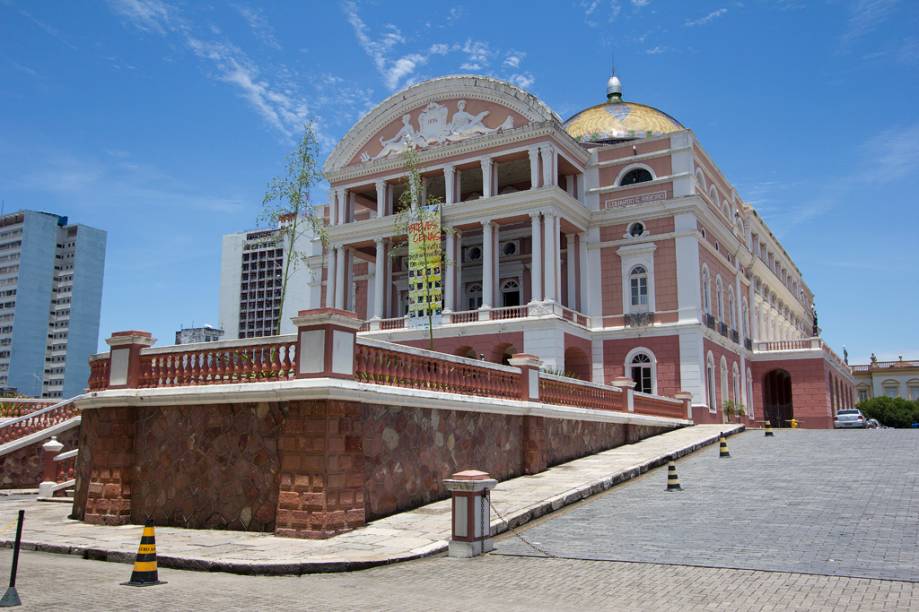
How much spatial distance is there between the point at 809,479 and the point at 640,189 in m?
20.0

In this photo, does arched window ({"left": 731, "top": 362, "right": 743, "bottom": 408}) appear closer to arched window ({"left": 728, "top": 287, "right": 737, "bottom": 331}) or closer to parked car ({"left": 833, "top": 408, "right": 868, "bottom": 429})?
arched window ({"left": 728, "top": 287, "right": 737, "bottom": 331})

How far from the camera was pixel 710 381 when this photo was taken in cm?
3247

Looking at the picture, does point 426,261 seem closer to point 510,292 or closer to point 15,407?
point 510,292

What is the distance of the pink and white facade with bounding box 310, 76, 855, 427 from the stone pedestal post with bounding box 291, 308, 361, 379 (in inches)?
758

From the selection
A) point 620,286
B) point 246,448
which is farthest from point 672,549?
point 620,286

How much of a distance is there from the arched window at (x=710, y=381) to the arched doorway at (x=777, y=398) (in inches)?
266

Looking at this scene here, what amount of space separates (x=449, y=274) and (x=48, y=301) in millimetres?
83861

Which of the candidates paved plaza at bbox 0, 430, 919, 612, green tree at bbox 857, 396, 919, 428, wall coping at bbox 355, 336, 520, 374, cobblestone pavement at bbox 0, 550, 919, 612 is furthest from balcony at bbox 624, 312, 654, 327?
green tree at bbox 857, 396, 919, 428

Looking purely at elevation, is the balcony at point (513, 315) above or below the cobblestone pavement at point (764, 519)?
above

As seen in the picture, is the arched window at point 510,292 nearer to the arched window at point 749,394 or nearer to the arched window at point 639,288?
the arched window at point 639,288

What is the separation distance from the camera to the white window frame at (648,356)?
32.0m

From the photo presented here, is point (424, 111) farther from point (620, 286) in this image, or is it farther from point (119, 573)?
point (119, 573)

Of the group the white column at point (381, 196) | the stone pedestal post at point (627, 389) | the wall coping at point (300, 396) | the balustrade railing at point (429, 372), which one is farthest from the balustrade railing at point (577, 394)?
the white column at point (381, 196)

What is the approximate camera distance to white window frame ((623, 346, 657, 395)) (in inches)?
1258
